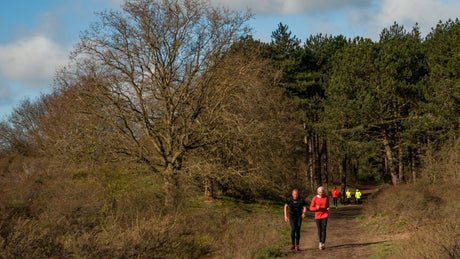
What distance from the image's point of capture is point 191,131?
19.0 meters

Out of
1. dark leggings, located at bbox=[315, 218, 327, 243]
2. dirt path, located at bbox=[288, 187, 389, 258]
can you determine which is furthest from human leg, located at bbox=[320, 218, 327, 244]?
dirt path, located at bbox=[288, 187, 389, 258]

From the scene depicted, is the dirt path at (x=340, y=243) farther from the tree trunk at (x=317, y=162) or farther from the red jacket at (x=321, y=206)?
the tree trunk at (x=317, y=162)

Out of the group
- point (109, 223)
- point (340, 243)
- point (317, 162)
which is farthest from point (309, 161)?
point (109, 223)

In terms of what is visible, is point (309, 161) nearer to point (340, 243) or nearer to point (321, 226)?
point (340, 243)

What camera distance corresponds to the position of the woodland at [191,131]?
9789mm

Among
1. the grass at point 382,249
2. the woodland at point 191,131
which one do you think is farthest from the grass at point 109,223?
the grass at point 382,249

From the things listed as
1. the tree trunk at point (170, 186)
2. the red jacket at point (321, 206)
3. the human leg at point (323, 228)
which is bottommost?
the human leg at point (323, 228)

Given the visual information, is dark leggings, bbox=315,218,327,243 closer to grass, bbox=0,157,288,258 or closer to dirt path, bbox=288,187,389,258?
dirt path, bbox=288,187,389,258

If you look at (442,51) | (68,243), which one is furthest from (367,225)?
(442,51)

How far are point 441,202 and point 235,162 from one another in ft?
31.2

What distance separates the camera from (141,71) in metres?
19.6

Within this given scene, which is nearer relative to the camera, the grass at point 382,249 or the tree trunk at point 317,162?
the grass at point 382,249

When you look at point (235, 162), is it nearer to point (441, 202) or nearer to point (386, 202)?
point (386, 202)

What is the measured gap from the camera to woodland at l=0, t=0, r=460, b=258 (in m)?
9.79
